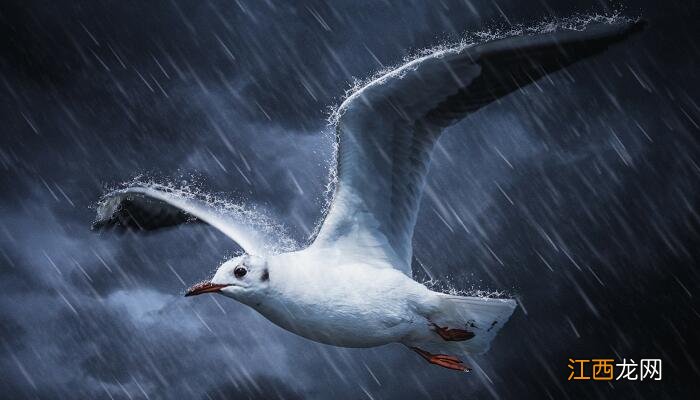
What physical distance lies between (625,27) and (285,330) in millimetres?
3913

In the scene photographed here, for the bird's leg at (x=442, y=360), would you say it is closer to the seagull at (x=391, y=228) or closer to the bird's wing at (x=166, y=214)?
the seagull at (x=391, y=228)

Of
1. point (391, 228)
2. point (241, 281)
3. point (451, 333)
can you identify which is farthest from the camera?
point (391, 228)

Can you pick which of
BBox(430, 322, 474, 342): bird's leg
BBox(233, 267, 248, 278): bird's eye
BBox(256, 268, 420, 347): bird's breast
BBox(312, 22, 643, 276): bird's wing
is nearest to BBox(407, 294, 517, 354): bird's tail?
BBox(430, 322, 474, 342): bird's leg

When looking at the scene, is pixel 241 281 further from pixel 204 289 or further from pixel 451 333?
pixel 451 333

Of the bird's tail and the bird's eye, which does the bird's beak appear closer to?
the bird's eye

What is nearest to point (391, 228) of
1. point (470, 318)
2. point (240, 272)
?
point (470, 318)

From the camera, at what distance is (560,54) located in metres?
5.71

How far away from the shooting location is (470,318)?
6.62 meters

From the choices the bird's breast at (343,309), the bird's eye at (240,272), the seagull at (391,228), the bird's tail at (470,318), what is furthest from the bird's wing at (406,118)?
the bird's eye at (240,272)

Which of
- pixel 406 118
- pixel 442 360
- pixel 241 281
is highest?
pixel 406 118

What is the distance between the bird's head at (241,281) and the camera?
6.08 m

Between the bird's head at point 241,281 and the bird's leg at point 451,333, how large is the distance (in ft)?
5.73

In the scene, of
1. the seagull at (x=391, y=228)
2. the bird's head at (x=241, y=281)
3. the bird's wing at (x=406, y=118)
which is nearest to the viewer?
the bird's wing at (x=406, y=118)

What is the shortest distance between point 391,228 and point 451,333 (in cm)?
124
